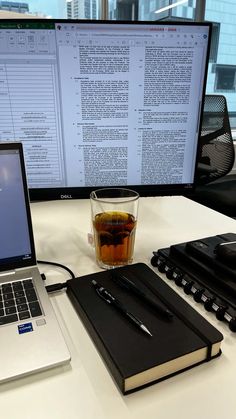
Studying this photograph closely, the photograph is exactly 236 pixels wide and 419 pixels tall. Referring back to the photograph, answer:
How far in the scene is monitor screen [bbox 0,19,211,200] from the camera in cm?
59

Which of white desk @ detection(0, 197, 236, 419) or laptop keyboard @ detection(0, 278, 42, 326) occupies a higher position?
laptop keyboard @ detection(0, 278, 42, 326)

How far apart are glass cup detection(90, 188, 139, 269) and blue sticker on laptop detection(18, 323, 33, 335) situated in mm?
237

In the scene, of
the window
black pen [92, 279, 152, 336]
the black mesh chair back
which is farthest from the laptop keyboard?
the window

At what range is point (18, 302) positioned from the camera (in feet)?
1.60

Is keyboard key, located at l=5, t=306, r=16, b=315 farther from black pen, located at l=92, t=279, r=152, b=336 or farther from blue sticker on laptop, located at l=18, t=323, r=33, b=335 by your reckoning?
black pen, located at l=92, t=279, r=152, b=336

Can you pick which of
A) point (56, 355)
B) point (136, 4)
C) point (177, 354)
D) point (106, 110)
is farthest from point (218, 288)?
point (136, 4)

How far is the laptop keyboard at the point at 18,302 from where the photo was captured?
464 mm

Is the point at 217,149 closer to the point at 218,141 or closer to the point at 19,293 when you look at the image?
the point at 218,141

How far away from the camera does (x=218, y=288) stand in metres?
0.54

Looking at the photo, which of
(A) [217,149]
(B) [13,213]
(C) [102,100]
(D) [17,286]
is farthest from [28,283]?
(A) [217,149]

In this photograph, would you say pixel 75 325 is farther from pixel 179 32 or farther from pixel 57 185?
pixel 179 32

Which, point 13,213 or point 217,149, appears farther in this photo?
point 217,149

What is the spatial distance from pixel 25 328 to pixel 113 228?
269 mm

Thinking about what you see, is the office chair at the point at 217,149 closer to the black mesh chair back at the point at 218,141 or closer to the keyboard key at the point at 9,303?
the black mesh chair back at the point at 218,141
